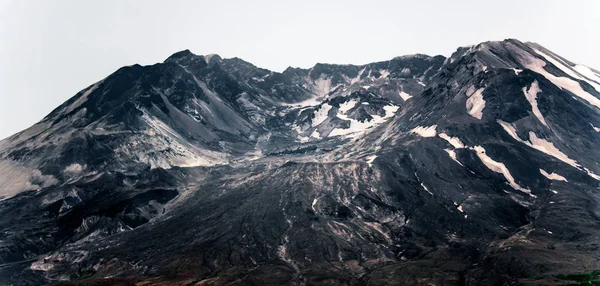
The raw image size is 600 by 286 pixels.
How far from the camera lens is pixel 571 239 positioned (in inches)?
6914

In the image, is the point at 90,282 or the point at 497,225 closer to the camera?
the point at 90,282

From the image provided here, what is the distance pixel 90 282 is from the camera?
158 metres

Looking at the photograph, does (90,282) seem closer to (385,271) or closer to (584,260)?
(385,271)

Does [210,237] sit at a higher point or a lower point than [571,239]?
higher

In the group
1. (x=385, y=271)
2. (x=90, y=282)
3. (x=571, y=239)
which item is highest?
(x=90, y=282)

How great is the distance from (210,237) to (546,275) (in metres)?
116

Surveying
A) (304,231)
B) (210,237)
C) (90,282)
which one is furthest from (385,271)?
(90,282)

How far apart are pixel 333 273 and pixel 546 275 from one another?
6048cm

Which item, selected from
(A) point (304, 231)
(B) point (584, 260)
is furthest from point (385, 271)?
(B) point (584, 260)

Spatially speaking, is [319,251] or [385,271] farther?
[319,251]

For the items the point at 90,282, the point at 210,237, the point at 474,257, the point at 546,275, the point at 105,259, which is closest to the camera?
the point at 546,275

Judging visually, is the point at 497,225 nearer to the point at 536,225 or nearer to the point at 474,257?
the point at 536,225

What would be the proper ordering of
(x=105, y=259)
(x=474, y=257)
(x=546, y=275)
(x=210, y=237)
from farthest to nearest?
(x=210, y=237) < (x=105, y=259) < (x=474, y=257) < (x=546, y=275)

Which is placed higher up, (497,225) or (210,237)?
(210,237)
